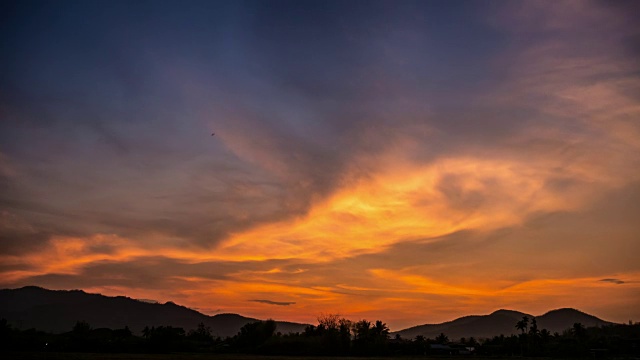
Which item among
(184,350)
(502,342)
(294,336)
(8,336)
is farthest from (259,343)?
(502,342)

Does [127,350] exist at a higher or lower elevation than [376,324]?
lower

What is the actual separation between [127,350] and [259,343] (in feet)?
89.8

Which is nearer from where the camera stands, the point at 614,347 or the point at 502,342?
the point at 614,347

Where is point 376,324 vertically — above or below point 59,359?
above

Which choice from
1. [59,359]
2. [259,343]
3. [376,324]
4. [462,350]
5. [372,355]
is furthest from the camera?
[376,324]

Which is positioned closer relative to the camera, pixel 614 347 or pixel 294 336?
pixel 614 347

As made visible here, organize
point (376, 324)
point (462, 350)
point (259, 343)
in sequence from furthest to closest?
point (376, 324) → point (462, 350) → point (259, 343)

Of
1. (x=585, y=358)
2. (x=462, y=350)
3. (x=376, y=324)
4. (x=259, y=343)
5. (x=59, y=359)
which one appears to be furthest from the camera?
(x=376, y=324)

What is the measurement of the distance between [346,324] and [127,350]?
41.4m

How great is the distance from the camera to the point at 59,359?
64875 millimetres

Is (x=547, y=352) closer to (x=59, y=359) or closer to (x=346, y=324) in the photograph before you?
(x=346, y=324)

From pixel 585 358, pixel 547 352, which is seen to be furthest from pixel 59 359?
pixel 547 352

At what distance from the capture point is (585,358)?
9712cm

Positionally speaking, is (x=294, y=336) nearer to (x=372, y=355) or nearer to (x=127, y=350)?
(x=372, y=355)
